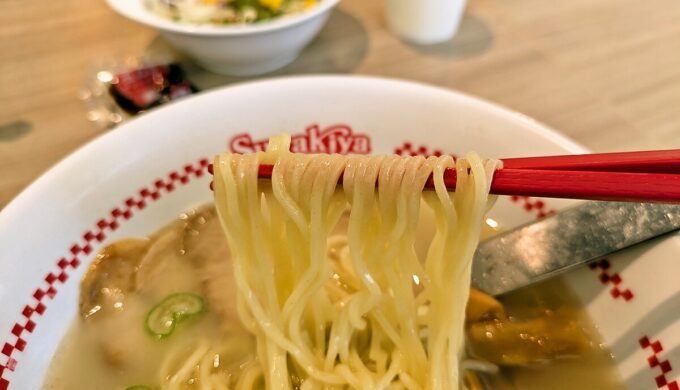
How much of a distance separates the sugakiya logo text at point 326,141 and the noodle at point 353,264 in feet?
1.34

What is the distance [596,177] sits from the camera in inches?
34.1

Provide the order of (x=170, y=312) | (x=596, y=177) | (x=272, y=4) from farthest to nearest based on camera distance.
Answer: (x=272, y=4) < (x=170, y=312) < (x=596, y=177)

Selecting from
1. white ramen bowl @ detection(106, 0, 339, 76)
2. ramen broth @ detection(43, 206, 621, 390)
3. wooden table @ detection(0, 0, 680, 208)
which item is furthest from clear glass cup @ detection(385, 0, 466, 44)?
ramen broth @ detection(43, 206, 621, 390)

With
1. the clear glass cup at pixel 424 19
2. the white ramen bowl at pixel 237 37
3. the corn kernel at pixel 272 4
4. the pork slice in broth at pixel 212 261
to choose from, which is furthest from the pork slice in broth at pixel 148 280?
the clear glass cup at pixel 424 19

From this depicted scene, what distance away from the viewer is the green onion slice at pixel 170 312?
1308 millimetres

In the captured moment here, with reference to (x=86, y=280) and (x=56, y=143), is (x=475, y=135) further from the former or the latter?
(x=56, y=143)

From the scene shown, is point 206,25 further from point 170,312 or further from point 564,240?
point 564,240

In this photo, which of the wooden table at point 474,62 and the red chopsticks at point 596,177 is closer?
the red chopsticks at point 596,177

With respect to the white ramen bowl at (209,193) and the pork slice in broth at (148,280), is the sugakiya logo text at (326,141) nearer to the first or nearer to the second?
the white ramen bowl at (209,193)

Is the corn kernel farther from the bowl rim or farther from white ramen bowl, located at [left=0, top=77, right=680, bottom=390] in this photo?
white ramen bowl, located at [left=0, top=77, right=680, bottom=390]

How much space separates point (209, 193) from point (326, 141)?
0.35 metres

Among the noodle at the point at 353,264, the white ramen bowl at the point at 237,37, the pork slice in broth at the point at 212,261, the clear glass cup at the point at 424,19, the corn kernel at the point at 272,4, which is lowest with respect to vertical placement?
the noodle at the point at 353,264

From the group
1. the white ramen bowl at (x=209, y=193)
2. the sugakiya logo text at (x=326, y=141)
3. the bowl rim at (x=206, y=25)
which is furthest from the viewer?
the bowl rim at (x=206, y=25)

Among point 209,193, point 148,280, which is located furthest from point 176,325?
point 209,193
